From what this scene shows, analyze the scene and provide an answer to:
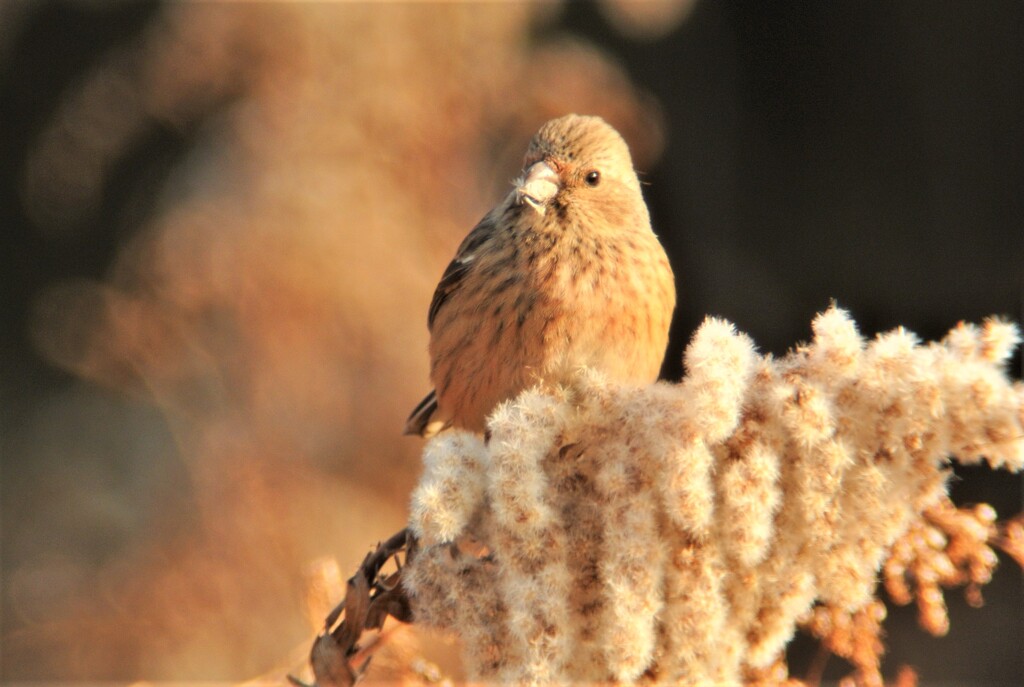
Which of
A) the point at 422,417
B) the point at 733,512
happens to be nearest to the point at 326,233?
the point at 422,417

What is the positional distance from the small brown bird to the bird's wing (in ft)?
0.09

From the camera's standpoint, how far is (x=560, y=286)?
177 cm

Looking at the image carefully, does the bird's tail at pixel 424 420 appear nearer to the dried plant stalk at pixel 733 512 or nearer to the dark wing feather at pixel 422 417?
the dark wing feather at pixel 422 417

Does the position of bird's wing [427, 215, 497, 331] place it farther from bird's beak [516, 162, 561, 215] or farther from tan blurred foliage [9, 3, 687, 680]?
tan blurred foliage [9, 3, 687, 680]

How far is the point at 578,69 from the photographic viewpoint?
9.99 feet

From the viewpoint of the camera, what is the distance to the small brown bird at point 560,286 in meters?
1.76

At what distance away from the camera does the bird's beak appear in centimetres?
181

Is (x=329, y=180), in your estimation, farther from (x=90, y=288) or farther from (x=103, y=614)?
(x=103, y=614)

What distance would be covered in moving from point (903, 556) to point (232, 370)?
A: 2.25 m

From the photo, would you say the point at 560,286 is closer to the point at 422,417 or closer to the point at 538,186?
the point at 538,186

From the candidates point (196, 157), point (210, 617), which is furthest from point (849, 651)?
point (196, 157)

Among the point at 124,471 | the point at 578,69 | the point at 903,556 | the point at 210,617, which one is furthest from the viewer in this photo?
the point at 124,471

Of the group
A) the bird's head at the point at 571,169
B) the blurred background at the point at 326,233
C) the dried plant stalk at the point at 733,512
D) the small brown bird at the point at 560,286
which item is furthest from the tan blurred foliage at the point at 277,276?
the dried plant stalk at the point at 733,512

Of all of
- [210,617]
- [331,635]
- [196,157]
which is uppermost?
[196,157]
